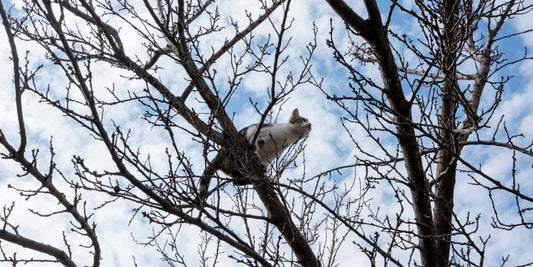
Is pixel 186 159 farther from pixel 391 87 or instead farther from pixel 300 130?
pixel 300 130

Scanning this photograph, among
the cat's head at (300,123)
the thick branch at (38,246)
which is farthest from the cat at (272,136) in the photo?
the thick branch at (38,246)

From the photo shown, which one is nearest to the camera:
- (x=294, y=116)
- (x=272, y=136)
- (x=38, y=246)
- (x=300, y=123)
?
(x=38, y=246)

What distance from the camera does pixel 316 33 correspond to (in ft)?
14.4

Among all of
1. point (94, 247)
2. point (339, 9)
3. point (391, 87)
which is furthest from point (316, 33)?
point (94, 247)

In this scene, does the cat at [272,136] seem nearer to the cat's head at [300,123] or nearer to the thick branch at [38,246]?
the cat's head at [300,123]

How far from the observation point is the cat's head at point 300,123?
6.55m

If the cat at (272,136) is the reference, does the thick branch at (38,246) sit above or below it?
below

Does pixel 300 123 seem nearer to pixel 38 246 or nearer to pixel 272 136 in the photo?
pixel 272 136

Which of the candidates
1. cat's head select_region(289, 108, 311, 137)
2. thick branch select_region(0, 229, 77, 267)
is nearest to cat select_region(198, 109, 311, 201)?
cat's head select_region(289, 108, 311, 137)

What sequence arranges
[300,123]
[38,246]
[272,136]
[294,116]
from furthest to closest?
[294,116], [300,123], [272,136], [38,246]

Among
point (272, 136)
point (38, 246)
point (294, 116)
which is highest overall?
point (294, 116)

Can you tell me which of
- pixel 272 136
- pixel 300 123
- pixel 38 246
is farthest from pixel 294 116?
pixel 38 246

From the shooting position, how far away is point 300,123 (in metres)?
6.66

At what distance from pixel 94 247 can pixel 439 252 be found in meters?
2.48
